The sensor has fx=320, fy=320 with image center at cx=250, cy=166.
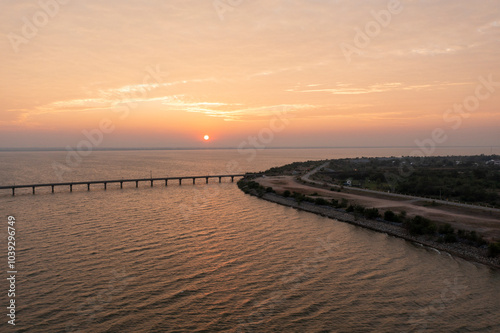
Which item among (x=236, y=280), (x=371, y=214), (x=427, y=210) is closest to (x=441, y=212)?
(x=427, y=210)

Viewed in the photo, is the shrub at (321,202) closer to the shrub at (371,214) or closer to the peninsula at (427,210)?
the peninsula at (427,210)

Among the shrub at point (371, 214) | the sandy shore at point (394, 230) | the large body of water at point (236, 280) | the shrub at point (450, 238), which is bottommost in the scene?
the large body of water at point (236, 280)

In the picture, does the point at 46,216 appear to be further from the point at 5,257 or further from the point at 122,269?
the point at 122,269

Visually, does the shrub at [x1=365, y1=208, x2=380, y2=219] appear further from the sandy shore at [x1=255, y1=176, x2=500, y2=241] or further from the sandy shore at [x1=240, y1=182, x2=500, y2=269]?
the sandy shore at [x1=255, y1=176, x2=500, y2=241]

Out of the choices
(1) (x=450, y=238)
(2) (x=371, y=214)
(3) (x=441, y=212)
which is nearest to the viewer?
(1) (x=450, y=238)

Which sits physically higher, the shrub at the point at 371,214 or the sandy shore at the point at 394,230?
the shrub at the point at 371,214

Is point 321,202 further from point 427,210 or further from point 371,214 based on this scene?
point 427,210

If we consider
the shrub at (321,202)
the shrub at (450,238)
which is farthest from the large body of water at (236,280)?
the shrub at (321,202)
